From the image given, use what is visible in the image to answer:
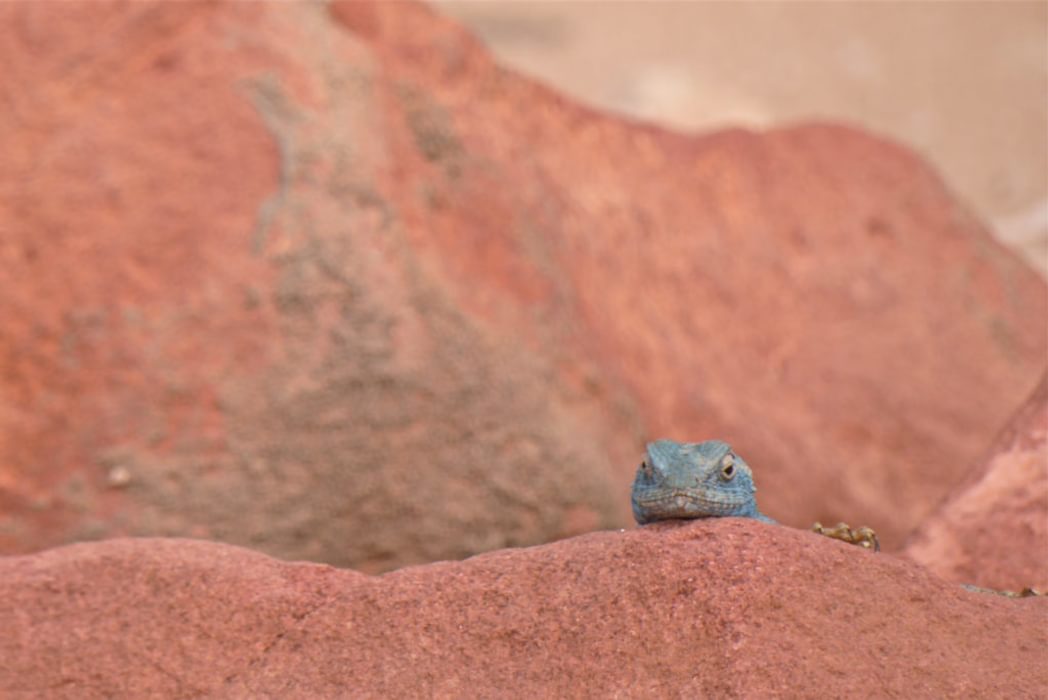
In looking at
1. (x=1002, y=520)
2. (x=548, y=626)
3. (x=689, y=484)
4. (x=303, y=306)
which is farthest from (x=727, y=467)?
(x=303, y=306)

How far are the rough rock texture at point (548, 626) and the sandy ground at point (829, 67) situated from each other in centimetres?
1442

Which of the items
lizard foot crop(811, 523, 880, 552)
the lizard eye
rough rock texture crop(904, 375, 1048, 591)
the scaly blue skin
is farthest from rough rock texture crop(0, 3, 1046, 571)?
the lizard eye

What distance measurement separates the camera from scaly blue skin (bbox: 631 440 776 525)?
3.73m

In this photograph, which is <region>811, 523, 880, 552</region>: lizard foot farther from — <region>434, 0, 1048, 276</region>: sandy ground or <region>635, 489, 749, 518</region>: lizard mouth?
<region>434, 0, 1048, 276</region>: sandy ground

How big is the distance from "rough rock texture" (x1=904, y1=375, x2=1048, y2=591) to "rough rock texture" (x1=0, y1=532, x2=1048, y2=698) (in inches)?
44.5

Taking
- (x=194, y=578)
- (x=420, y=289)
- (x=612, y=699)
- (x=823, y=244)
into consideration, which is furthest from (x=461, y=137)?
(x=612, y=699)

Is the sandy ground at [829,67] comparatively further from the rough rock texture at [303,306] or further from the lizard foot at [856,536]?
the lizard foot at [856,536]

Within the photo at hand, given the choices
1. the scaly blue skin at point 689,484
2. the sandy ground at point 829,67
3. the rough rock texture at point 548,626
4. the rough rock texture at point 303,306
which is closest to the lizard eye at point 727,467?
the scaly blue skin at point 689,484

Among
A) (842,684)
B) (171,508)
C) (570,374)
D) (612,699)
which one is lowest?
(171,508)

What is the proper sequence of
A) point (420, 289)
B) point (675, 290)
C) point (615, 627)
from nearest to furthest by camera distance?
point (615, 627) → point (420, 289) → point (675, 290)

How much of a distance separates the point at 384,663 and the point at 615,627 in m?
0.55

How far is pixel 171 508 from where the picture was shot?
623cm

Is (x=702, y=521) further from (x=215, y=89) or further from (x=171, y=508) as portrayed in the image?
(x=215, y=89)

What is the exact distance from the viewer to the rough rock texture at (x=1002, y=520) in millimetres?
4562
